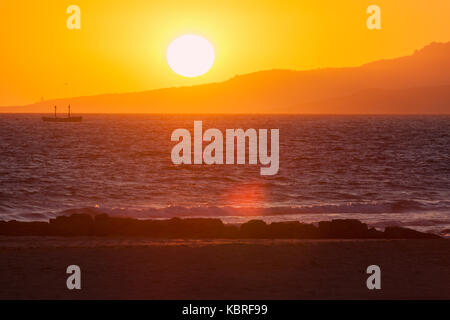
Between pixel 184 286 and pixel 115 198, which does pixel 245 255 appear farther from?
pixel 115 198

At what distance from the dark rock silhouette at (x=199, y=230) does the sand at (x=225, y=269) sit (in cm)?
252

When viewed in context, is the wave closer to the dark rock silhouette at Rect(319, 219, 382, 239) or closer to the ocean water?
the ocean water

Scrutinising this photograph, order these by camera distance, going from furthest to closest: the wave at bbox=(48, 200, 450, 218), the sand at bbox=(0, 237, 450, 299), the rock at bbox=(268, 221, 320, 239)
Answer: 1. the wave at bbox=(48, 200, 450, 218)
2. the rock at bbox=(268, 221, 320, 239)
3. the sand at bbox=(0, 237, 450, 299)

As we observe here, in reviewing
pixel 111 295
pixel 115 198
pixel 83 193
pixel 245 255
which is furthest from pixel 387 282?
pixel 83 193

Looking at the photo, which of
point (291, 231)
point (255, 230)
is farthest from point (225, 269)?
point (291, 231)

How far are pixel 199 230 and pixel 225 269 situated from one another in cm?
654

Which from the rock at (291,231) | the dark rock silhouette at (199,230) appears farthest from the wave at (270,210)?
the rock at (291,231)

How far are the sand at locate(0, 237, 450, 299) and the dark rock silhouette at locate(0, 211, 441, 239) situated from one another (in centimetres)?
252

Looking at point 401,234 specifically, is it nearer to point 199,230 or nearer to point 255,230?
point 255,230

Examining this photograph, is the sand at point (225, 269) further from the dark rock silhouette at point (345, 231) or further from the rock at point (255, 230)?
the dark rock silhouette at point (345, 231)

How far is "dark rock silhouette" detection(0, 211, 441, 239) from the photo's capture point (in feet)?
62.3

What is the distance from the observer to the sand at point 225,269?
1139 cm

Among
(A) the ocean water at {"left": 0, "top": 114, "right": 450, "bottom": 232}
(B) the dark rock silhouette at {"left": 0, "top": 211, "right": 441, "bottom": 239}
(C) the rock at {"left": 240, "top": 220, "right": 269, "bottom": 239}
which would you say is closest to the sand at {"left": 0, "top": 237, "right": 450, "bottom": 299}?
(B) the dark rock silhouette at {"left": 0, "top": 211, "right": 441, "bottom": 239}
